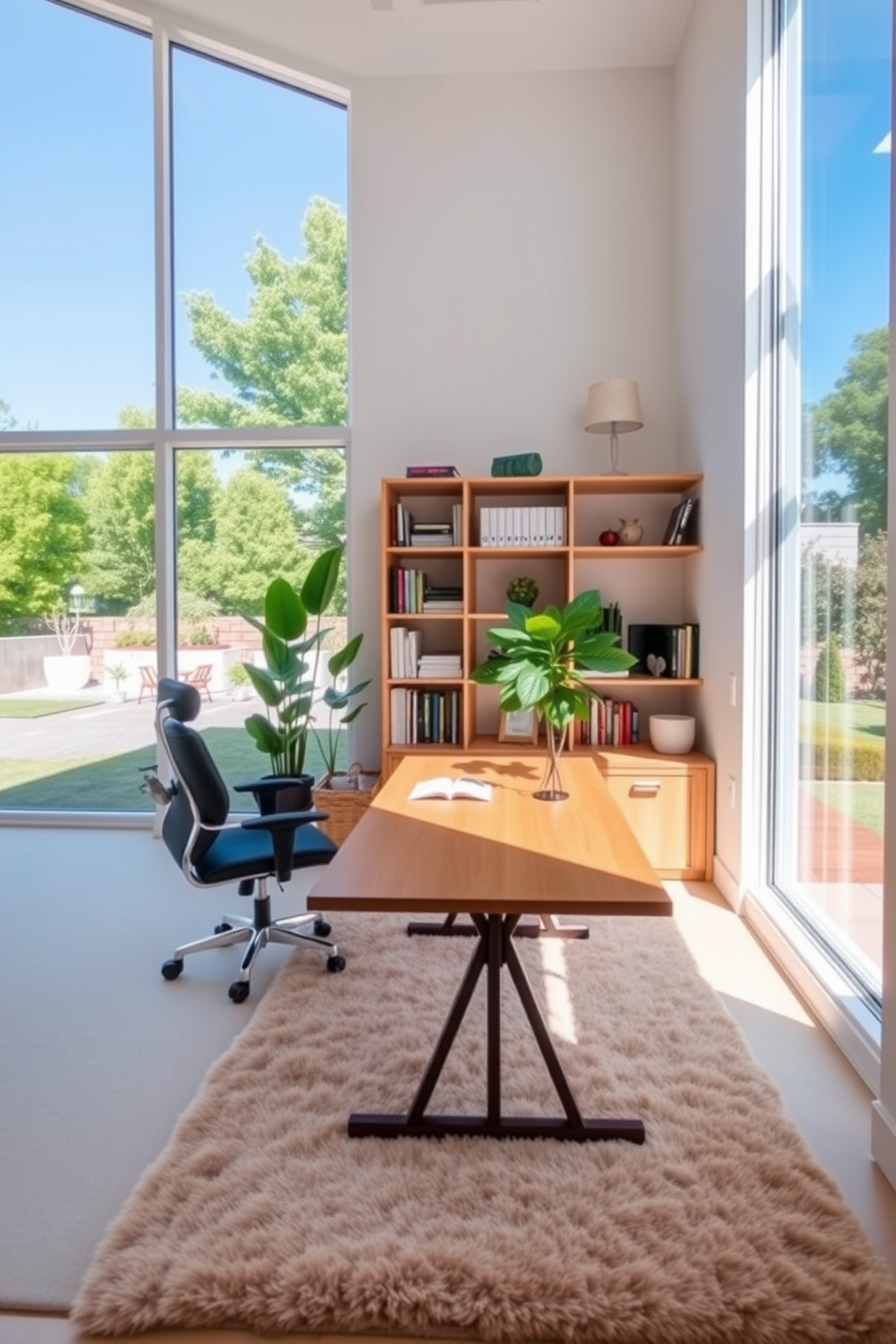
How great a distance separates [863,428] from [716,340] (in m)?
1.40

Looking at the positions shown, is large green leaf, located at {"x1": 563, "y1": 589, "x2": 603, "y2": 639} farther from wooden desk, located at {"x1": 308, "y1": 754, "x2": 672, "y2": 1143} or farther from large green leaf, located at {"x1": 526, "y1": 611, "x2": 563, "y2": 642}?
wooden desk, located at {"x1": 308, "y1": 754, "x2": 672, "y2": 1143}

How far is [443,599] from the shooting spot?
4.31 meters

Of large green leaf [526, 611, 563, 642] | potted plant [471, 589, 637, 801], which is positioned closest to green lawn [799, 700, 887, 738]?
potted plant [471, 589, 637, 801]

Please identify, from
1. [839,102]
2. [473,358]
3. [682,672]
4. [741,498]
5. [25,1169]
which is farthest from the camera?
[473,358]

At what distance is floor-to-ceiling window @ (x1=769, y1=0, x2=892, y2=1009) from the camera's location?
2344mm

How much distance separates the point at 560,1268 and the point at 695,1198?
14.2 inches

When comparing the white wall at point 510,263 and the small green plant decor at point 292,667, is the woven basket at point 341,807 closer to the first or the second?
the small green plant decor at point 292,667

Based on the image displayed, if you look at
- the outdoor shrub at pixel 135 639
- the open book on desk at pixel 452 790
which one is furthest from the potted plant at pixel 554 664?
the outdoor shrub at pixel 135 639

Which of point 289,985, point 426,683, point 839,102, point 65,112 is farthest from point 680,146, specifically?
point 289,985

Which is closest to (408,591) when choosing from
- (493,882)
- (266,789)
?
(266,789)

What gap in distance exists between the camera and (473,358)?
4520 mm

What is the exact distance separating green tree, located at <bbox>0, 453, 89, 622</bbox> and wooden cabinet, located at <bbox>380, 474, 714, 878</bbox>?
→ 80.0 inches

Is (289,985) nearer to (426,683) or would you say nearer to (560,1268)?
(560,1268)

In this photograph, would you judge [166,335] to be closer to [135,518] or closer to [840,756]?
Answer: [135,518]
